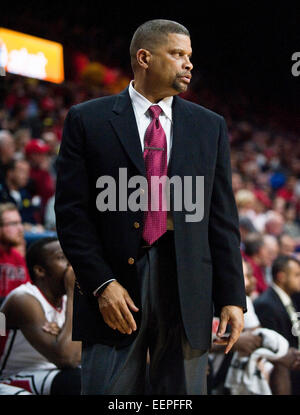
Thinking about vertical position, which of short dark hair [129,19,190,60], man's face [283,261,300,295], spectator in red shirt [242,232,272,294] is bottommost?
man's face [283,261,300,295]

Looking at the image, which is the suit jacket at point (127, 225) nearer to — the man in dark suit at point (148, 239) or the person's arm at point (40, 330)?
the man in dark suit at point (148, 239)

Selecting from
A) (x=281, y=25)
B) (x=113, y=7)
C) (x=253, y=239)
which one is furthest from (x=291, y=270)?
(x=113, y=7)

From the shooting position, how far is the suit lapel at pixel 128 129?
1.45m

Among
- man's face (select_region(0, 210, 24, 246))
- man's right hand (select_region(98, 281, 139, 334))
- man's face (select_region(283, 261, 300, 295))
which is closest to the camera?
man's right hand (select_region(98, 281, 139, 334))

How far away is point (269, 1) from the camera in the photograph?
6941mm

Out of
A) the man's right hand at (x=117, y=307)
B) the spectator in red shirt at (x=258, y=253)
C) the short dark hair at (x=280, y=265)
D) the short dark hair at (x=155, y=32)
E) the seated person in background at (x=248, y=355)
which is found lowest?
the seated person in background at (x=248, y=355)

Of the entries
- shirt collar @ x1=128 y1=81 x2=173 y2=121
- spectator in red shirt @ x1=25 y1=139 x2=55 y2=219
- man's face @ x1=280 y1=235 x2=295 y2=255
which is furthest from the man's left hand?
man's face @ x1=280 y1=235 x2=295 y2=255

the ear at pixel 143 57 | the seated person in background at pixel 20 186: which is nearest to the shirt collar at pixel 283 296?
the seated person in background at pixel 20 186

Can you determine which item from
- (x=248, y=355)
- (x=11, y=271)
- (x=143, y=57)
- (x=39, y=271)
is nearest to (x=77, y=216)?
(x=143, y=57)

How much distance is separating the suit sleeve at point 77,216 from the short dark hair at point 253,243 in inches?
129

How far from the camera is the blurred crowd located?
2.73 meters

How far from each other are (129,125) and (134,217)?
0.78 feet

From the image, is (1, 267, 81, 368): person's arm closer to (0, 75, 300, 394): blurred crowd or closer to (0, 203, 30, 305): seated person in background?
(0, 75, 300, 394): blurred crowd

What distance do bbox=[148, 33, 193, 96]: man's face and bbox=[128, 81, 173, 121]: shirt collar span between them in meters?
0.05
